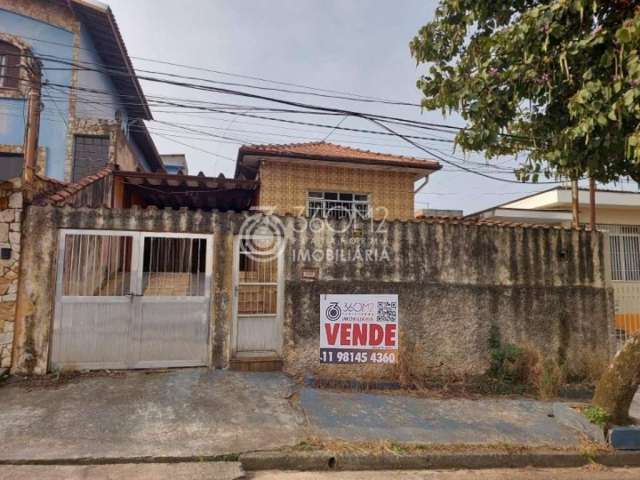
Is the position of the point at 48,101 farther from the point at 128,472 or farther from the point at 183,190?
the point at 128,472

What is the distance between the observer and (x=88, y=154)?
33.0ft

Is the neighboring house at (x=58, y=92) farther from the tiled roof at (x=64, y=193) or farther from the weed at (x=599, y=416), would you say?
the weed at (x=599, y=416)

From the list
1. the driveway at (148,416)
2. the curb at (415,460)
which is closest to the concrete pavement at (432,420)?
the curb at (415,460)

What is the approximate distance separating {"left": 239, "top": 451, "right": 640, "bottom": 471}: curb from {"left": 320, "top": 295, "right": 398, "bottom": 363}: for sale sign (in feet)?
7.04

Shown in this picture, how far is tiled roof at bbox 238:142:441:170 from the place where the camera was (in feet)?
31.0

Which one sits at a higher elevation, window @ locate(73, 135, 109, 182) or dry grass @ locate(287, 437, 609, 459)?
window @ locate(73, 135, 109, 182)

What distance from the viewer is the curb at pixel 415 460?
3.51 metres

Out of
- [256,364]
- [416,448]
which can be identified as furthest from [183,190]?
[416,448]

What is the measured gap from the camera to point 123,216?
5.50 metres

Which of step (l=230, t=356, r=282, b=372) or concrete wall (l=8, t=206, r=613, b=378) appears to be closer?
concrete wall (l=8, t=206, r=613, b=378)

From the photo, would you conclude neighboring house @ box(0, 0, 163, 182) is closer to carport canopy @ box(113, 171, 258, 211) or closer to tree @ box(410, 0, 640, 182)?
carport canopy @ box(113, 171, 258, 211)

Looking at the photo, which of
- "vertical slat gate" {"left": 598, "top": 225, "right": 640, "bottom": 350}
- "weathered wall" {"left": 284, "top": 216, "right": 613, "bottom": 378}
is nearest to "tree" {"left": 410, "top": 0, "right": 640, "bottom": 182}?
"weathered wall" {"left": 284, "top": 216, "right": 613, "bottom": 378}

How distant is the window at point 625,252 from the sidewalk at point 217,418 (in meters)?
7.46

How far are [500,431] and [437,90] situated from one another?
4.53 metres
